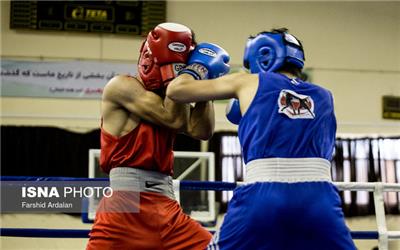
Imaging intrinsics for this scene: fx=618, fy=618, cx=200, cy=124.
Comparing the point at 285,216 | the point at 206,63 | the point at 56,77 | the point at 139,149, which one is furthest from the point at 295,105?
the point at 56,77

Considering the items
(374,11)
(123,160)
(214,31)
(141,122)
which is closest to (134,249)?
(123,160)

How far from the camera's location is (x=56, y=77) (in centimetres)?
711

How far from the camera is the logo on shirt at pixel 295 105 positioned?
179 cm

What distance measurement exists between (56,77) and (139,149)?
518 cm

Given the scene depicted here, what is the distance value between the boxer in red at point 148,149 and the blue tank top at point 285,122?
435 millimetres

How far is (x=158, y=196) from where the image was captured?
85.9 inches

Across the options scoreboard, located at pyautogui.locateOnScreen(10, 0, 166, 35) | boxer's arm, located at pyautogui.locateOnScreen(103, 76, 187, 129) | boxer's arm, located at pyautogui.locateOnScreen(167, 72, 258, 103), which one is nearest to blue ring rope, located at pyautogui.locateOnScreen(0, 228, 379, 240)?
boxer's arm, located at pyautogui.locateOnScreen(103, 76, 187, 129)

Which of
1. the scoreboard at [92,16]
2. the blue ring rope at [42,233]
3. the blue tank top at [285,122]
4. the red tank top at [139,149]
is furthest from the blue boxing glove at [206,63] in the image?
the scoreboard at [92,16]

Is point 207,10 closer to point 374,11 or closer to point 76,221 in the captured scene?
point 374,11

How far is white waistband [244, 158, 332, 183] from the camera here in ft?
5.76

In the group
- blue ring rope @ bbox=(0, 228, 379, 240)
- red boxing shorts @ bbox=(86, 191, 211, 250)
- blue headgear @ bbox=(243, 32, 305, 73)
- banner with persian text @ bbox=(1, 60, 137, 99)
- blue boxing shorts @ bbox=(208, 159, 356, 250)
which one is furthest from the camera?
banner with persian text @ bbox=(1, 60, 137, 99)

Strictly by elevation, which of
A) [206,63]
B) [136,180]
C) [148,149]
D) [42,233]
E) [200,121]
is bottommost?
[42,233]

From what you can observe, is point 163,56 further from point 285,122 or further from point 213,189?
point 213,189

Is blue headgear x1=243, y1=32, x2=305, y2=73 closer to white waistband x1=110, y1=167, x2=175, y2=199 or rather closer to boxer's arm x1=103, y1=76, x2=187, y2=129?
boxer's arm x1=103, y1=76, x2=187, y2=129
